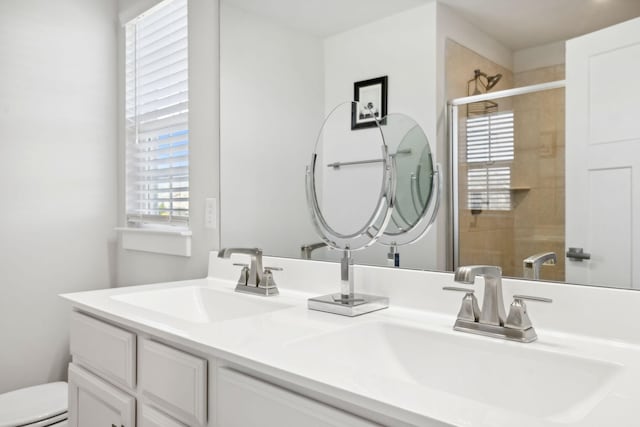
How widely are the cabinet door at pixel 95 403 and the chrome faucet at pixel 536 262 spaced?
98 centimetres

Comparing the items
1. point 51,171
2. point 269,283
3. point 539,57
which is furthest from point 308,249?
point 51,171

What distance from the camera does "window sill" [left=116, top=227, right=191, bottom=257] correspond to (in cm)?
191

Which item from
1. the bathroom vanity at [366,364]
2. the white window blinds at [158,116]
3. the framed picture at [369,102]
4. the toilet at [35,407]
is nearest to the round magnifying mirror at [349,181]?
the framed picture at [369,102]

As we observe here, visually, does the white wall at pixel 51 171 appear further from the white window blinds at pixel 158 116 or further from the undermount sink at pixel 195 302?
the undermount sink at pixel 195 302

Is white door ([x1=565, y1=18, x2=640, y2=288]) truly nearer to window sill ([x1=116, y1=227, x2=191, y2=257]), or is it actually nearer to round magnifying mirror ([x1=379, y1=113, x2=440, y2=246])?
round magnifying mirror ([x1=379, y1=113, x2=440, y2=246])

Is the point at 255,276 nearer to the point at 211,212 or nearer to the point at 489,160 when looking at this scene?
the point at 211,212

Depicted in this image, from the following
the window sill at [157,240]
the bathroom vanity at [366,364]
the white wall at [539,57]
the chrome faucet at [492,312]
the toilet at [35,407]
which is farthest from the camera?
the window sill at [157,240]

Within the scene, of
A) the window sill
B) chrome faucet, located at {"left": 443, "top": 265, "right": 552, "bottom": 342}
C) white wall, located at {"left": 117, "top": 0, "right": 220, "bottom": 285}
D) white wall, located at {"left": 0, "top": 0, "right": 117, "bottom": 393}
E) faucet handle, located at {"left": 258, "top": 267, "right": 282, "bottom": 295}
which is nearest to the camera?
chrome faucet, located at {"left": 443, "top": 265, "right": 552, "bottom": 342}

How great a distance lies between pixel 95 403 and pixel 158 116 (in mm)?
1267

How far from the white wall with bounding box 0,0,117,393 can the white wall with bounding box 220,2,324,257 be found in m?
0.90

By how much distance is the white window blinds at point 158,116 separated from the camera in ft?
6.50

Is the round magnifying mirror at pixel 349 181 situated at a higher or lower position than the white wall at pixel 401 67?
lower

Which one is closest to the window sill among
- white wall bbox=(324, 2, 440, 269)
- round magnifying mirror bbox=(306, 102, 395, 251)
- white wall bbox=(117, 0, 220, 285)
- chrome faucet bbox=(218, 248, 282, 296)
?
white wall bbox=(117, 0, 220, 285)

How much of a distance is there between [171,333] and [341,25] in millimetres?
987
